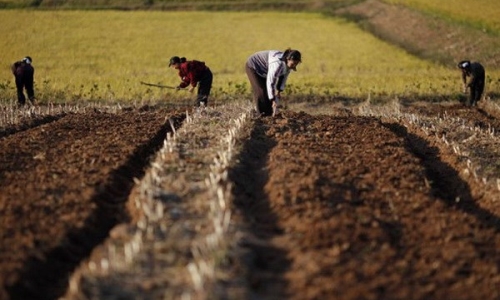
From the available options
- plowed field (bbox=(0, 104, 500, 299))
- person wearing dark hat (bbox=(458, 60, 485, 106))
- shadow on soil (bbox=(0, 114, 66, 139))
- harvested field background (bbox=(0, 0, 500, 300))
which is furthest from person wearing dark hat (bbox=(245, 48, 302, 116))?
person wearing dark hat (bbox=(458, 60, 485, 106))

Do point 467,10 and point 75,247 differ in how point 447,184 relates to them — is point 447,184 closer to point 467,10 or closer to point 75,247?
point 75,247

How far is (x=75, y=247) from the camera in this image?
6.11 metres

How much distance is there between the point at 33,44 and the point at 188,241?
25.7 meters

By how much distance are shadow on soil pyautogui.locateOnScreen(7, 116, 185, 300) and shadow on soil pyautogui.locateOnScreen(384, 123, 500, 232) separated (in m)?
3.39

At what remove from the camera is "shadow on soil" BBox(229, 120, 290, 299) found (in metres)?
5.13

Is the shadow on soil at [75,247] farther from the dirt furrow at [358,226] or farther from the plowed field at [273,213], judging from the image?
the dirt furrow at [358,226]

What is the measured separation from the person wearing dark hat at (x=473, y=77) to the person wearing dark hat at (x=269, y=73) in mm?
6088

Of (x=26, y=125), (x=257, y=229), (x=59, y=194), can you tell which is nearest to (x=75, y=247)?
(x=59, y=194)

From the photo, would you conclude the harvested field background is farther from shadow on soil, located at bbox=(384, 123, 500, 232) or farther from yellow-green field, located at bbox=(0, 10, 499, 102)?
yellow-green field, located at bbox=(0, 10, 499, 102)

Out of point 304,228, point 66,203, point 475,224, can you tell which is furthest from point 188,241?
point 475,224

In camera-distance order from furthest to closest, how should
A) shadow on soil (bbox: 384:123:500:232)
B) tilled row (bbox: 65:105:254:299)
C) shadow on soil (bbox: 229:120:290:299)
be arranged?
shadow on soil (bbox: 384:123:500:232) → shadow on soil (bbox: 229:120:290:299) → tilled row (bbox: 65:105:254:299)

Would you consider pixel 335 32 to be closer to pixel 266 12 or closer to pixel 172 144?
pixel 266 12

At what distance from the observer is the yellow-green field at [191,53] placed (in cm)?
2061

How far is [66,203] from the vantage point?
7.01m
